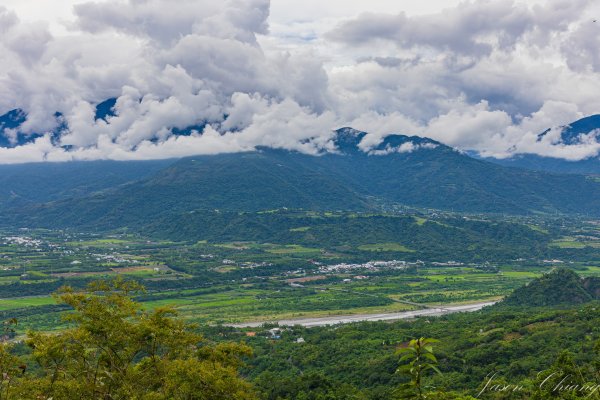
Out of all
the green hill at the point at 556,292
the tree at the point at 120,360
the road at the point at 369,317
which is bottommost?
the road at the point at 369,317

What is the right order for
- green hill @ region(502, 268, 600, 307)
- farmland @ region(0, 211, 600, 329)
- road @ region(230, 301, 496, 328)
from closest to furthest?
green hill @ region(502, 268, 600, 307), road @ region(230, 301, 496, 328), farmland @ region(0, 211, 600, 329)

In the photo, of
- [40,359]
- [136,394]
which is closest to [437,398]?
[136,394]

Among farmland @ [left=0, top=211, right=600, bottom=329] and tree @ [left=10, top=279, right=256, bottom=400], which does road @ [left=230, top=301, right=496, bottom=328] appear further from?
tree @ [left=10, top=279, right=256, bottom=400]

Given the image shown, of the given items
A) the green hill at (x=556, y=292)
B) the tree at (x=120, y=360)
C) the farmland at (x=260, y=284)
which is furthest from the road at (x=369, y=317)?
the tree at (x=120, y=360)

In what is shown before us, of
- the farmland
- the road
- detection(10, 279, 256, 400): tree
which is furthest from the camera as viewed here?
the farmland

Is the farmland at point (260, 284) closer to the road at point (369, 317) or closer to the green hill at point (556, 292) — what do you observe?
the road at point (369, 317)

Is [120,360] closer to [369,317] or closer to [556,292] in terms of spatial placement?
[369,317]

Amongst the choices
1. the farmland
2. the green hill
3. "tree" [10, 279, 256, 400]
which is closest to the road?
the farmland

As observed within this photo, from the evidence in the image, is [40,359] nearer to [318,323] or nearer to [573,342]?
[573,342]
